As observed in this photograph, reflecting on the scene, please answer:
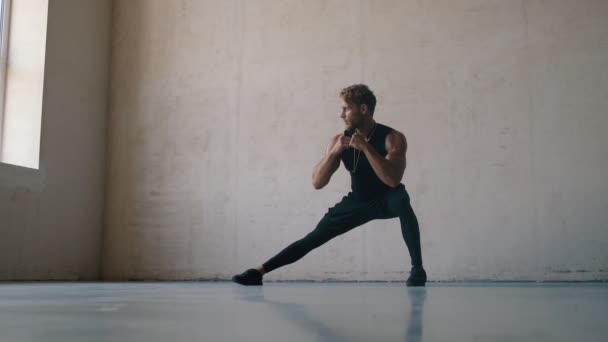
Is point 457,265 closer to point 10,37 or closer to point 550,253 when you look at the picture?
point 550,253

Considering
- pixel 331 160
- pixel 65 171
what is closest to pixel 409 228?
pixel 331 160

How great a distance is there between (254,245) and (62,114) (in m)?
Answer: 2.16

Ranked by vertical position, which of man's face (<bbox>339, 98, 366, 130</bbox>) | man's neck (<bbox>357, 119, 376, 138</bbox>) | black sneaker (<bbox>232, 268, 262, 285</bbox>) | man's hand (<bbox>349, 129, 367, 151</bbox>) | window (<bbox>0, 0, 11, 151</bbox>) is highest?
window (<bbox>0, 0, 11, 151</bbox>)

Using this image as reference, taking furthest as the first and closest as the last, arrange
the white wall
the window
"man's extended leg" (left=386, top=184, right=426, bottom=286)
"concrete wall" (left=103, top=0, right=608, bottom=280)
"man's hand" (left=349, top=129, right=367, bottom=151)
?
the window
the white wall
"concrete wall" (left=103, top=0, right=608, bottom=280)
"man's hand" (left=349, top=129, right=367, bottom=151)
"man's extended leg" (left=386, top=184, right=426, bottom=286)

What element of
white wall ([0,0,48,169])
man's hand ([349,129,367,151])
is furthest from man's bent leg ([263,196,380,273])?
white wall ([0,0,48,169])

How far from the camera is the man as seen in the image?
400cm

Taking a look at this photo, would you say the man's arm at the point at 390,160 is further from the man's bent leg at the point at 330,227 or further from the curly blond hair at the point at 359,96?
the curly blond hair at the point at 359,96

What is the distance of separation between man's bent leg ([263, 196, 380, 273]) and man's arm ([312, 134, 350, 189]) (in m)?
0.49

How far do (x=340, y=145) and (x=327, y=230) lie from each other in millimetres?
760

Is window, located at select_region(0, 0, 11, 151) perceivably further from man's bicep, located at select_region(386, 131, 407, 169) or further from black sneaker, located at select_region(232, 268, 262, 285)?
man's bicep, located at select_region(386, 131, 407, 169)

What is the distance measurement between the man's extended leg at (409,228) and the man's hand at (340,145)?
53 cm

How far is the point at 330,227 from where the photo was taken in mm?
4082

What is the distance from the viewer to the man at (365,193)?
4000mm

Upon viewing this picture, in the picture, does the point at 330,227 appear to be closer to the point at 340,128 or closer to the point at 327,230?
the point at 327,230
